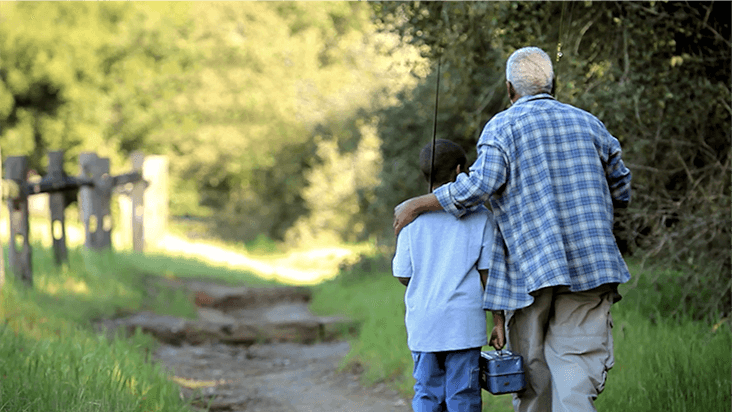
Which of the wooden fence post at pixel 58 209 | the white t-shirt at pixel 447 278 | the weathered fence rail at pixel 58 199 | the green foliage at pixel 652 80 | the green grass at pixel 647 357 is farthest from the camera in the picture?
the wooden fence post at pixel 58 209

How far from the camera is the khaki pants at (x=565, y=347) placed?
3.02 metres

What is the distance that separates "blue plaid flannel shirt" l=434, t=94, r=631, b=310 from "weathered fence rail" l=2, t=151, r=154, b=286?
5.76 m

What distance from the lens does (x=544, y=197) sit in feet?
10.1

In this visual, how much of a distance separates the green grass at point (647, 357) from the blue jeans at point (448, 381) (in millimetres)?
1252

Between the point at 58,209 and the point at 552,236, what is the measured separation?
23.9 feet

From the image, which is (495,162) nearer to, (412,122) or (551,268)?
(551,268)

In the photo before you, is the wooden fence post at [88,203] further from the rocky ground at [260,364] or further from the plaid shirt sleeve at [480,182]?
the plaid shirt sleeve at [480,182]

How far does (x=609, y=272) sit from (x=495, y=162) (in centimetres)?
62

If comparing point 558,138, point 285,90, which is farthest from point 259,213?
point 558,138

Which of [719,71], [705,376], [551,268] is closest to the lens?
[551,268]

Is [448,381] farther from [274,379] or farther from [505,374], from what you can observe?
[274,379]

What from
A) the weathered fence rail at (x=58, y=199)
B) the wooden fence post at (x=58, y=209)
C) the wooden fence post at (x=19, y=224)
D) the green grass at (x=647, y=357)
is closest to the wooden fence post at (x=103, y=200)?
the weathered fence rail at (x=58, y=199)

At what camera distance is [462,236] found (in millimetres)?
3285

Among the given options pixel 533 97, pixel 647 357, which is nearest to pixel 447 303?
pixel 533 97
